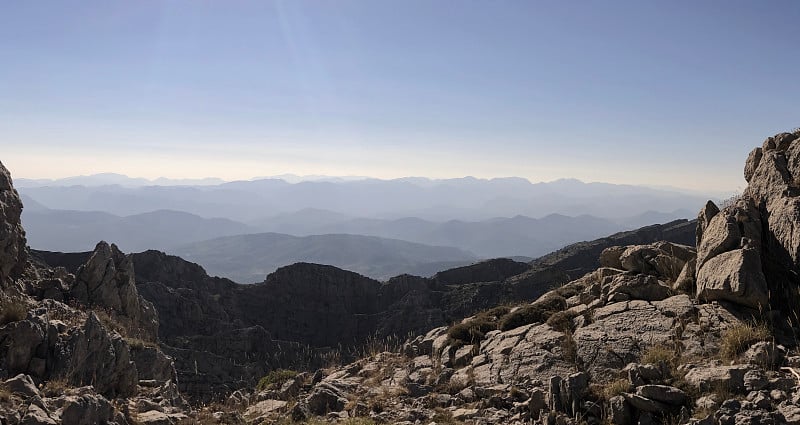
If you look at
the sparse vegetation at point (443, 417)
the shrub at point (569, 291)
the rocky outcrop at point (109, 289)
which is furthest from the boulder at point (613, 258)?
the rocky outcrop at point (109, 289)

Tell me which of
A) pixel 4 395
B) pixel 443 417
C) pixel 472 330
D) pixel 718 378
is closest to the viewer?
pixel 718 378

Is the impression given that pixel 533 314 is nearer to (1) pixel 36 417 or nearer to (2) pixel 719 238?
(2) pixel 719 238

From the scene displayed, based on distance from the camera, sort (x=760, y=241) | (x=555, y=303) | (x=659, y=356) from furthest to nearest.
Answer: (x=555, y=303) → (x=760, y=241) → (x=659, y=356)

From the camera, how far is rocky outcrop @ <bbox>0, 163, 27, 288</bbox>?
18.8 meters

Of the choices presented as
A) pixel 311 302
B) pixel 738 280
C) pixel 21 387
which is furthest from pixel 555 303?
pixel 311 302

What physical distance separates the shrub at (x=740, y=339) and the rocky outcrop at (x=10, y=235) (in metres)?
23.0

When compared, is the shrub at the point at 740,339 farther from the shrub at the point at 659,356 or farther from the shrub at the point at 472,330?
the shrub at the point at 472,330

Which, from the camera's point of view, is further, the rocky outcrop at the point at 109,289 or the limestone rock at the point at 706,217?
the rocky outcrop at the point at 109,289

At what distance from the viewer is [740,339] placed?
9.95 m

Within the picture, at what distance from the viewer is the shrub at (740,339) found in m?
9.87

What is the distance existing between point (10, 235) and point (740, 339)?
24829 millimetres

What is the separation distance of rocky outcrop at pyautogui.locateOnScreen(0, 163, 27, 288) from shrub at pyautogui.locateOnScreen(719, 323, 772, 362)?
2302 cm

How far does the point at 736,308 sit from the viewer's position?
37.0 ft

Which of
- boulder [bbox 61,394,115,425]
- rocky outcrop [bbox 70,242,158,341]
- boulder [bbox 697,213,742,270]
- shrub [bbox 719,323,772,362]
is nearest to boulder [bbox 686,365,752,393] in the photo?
shrub [bbox 719,323,772,362]
